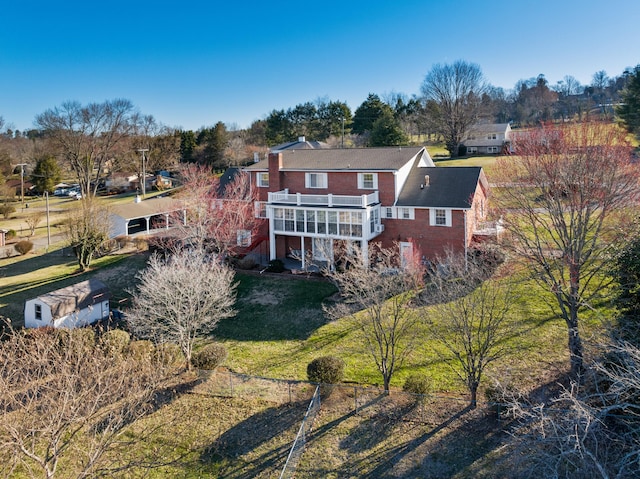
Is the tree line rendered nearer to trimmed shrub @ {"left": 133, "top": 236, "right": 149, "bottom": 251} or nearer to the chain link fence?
trimmed shrub @ {"left": 133, "top": 236, "right": 149, "bottom": 251}

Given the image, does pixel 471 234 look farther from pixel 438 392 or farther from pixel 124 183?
pixel 124 183

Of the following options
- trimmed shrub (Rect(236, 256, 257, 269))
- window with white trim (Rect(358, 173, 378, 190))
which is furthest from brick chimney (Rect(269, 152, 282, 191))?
window with white trim (Rect(358, 173, 378, 190))

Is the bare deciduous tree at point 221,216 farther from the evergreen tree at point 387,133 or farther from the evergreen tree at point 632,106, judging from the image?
the evergreen tree at point 632,106

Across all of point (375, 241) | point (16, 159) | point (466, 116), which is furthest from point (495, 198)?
point (16, 159)

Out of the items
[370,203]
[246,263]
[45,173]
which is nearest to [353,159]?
[370,203]

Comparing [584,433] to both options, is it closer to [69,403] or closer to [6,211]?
[69,403]
